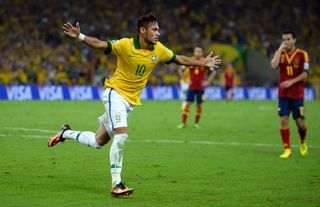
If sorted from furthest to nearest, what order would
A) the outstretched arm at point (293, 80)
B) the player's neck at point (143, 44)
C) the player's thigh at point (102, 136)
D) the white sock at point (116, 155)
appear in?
the outstretched arm at point (293, 80) → the player's thigh at point (102, 136) → the player's neck at point (143, 44) → the white sock at point (116, 155)

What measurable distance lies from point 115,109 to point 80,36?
121cm

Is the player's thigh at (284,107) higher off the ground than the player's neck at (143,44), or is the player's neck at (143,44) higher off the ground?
the player's neck at (143,44)

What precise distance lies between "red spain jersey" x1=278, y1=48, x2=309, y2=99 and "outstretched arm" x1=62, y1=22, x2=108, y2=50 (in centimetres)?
640

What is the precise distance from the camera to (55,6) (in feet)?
151

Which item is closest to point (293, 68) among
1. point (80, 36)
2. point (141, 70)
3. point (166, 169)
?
point (166, 169)

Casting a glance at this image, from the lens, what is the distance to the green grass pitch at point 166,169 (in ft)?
33.2

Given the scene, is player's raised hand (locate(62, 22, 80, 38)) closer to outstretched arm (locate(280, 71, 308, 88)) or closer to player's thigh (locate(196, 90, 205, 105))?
outstretched arm (locate(280, 71, 308, 88))

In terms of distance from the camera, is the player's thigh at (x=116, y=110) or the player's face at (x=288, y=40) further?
the player's face at (x=288, y=40)

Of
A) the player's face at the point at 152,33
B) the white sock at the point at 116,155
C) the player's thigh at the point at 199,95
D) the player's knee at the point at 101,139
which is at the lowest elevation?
the white sock at the point at 116,155

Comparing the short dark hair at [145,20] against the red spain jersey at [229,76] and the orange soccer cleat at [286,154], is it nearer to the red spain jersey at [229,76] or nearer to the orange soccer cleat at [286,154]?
the orange soccer cleat at [286,154]

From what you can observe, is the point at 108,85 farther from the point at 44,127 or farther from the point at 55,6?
the point at 55,6

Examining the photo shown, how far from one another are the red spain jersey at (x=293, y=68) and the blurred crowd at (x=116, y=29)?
1039 inches

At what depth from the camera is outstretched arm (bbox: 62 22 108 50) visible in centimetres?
1016

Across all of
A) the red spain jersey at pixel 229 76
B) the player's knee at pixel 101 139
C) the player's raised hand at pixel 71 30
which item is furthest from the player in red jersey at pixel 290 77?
the red spain jersey at pixel 229 76
